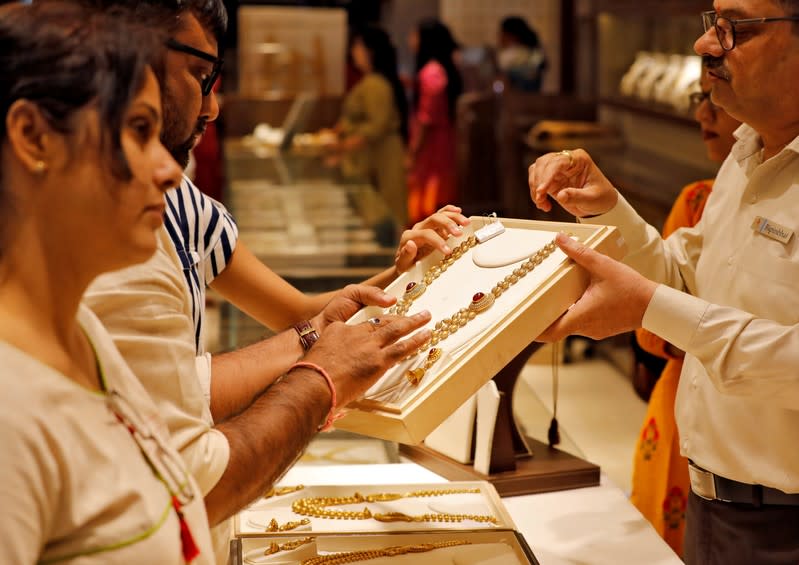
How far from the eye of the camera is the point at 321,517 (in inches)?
78.4

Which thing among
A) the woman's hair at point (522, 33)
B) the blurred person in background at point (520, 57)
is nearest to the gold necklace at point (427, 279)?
the blurred person in background at point (520, 57)

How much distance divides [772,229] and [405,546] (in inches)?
35.1

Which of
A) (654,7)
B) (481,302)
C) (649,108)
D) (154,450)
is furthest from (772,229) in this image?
(649,108)

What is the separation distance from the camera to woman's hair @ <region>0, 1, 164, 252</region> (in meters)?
0.97

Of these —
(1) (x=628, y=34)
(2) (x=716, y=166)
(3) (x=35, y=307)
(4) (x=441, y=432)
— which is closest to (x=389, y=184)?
(1) (x=628, y=34)

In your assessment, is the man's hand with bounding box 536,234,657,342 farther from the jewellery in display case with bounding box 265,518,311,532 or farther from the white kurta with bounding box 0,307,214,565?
the white kurta with bounding box 0,307,214,565

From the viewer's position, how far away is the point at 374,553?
1.80 metres

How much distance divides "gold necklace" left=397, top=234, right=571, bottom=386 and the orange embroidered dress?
3.37ft

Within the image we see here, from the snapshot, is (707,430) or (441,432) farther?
(441,432)

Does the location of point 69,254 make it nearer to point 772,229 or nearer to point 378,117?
point 772,229

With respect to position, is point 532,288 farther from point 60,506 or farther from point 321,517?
point 60,506

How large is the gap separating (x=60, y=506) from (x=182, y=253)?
2.91 feet

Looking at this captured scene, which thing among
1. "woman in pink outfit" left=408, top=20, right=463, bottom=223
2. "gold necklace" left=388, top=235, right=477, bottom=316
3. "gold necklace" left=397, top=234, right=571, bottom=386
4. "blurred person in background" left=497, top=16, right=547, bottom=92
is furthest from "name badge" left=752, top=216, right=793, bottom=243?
"blurred person in background" left=497, top=16, right=547, bottom=92

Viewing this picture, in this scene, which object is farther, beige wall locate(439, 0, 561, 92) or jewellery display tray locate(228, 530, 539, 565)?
beige wall locate(439, 0, 561, 92)
